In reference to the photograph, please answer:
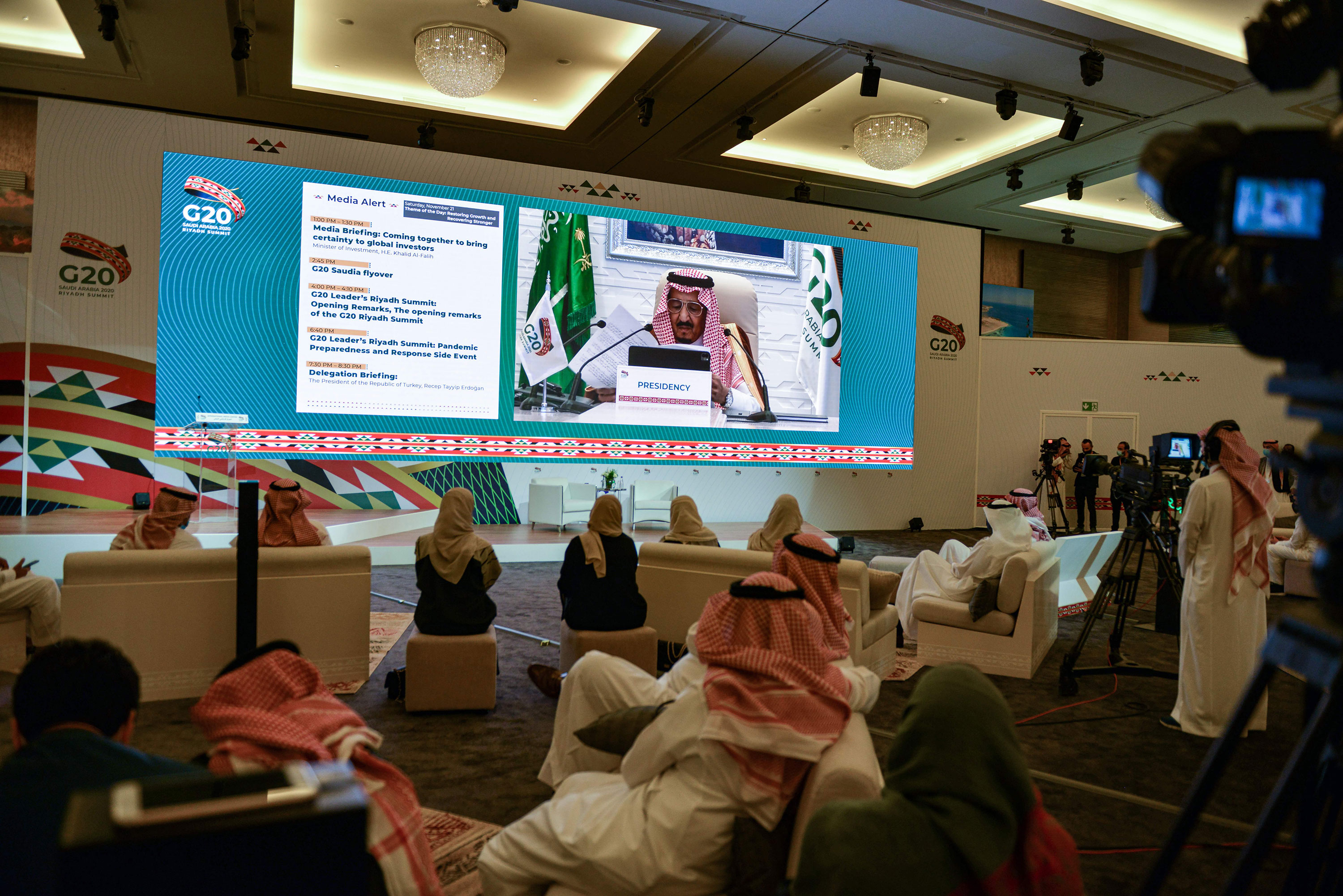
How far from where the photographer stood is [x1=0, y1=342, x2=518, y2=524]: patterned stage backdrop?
721cm

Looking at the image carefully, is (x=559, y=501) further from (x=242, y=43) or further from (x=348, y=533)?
(x=242, y=43)

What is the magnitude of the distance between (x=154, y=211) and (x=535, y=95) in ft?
12.1

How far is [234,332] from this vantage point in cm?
745

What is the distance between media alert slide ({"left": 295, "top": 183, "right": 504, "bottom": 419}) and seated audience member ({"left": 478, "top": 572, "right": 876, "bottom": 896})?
6.48 m

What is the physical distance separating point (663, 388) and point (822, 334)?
84.7 inches

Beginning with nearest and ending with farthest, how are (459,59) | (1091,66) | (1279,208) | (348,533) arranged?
(1279,208), (1091,66), (459,59), (348,533)

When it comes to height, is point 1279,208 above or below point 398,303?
below

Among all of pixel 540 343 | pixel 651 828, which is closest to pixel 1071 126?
pixel 540 343

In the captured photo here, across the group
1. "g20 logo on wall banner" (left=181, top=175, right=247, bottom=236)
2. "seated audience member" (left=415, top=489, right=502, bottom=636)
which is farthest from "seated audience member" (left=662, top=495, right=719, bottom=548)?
"g20 logo on wall banner" (left=181, top=175, right=247, bottom=236)

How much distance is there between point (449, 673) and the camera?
365 cm

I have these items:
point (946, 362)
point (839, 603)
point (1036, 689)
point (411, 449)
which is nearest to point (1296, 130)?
point (839, 603)

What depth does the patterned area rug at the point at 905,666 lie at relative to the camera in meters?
4.53

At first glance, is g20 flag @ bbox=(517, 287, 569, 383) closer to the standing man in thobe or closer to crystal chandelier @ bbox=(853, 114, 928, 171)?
crystal chandelier @ bbox=(853, 114, 928, 171)

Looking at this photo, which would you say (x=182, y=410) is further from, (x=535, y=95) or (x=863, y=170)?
(x=863, y=170)
